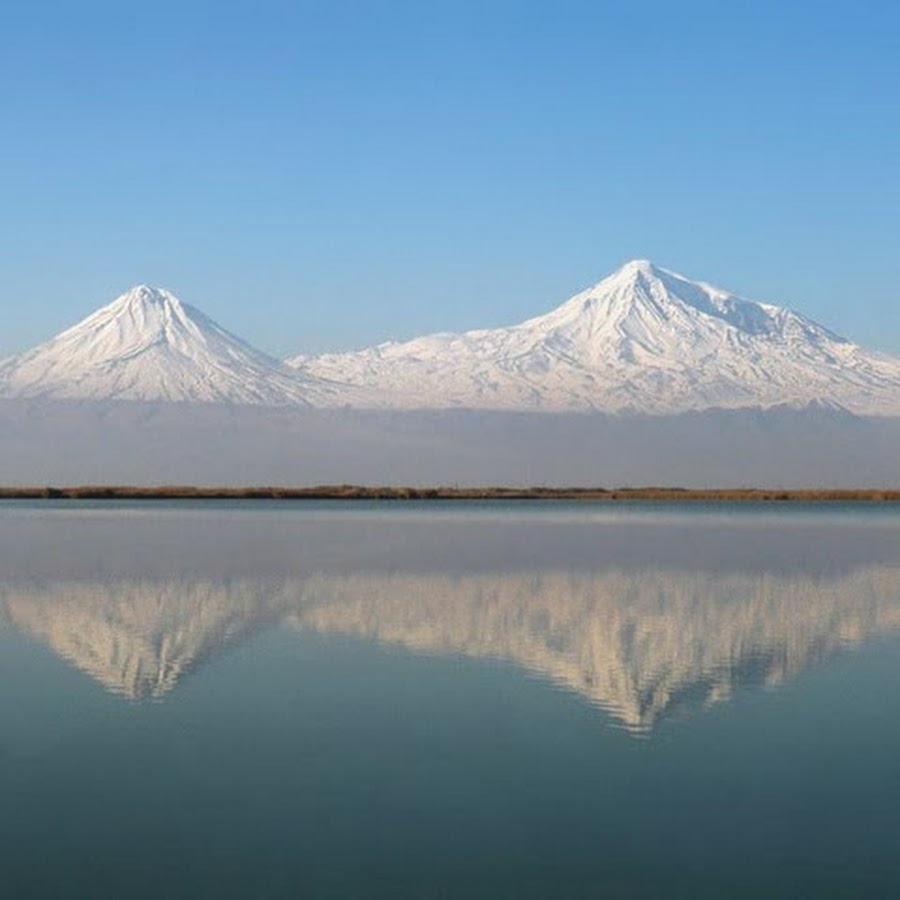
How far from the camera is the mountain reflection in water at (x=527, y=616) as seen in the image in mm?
18062

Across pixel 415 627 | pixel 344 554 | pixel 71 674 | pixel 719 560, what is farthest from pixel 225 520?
pixel 71 674

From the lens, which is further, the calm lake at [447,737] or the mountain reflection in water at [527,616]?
the mountain reflection in water at [527,616]

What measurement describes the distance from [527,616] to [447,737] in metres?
10.0

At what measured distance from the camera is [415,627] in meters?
22.7

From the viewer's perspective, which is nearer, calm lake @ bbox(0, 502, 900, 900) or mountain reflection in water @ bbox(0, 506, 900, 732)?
calm lake @ bbox(0, 502, 900, 900)

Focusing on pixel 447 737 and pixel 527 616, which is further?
pixel 527 616

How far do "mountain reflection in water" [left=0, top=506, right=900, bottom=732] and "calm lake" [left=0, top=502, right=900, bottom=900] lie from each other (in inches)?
3.9

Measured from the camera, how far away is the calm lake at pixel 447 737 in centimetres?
991

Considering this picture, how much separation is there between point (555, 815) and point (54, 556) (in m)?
28.0

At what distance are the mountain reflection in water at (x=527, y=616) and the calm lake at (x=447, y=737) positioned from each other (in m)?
0.10

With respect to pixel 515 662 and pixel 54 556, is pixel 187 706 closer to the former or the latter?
pixel 515 662

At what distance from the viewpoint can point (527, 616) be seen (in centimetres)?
2408

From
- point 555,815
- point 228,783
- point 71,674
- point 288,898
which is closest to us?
point 288,898

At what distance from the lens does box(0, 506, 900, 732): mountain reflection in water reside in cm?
1806
